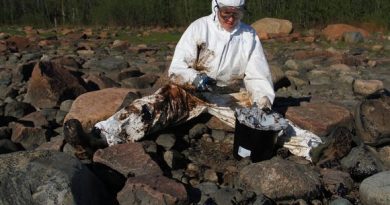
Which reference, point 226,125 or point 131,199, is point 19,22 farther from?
point 131,199

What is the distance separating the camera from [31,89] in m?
6.58

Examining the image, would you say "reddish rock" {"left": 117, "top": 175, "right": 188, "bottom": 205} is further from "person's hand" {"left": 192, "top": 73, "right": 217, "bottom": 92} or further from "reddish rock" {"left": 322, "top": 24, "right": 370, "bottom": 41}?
"reddish rock" {"left": 322, "top": 24, "right": 370, "bottom": 41}

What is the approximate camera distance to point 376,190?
3.75 meters

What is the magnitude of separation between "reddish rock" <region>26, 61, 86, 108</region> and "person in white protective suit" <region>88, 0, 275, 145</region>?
194cm

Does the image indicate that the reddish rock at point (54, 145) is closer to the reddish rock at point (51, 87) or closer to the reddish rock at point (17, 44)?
the reddish rock at point (51, 87)

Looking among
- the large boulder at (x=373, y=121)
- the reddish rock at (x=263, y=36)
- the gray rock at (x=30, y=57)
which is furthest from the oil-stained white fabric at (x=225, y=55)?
the reddish rock at (x=263, y=36)

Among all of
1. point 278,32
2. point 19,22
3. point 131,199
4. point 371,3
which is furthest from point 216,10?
point 19,22

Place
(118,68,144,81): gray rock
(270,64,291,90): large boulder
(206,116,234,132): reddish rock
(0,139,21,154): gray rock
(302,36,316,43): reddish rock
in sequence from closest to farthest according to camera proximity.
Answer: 1. (0,139,21,154): gray rock
2. (206,116,234,132): reddish rock
3. (270,64,291,90): large boulder
4. (118,68,144,81): gray rock
5. (302,36,316,43): reddish rock

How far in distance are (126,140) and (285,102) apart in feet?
7.71

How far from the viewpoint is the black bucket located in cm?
454

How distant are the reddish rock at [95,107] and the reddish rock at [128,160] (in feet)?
3.01

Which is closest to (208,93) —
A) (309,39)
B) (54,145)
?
(54,145)

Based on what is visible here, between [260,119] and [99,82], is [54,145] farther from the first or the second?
[99,82]

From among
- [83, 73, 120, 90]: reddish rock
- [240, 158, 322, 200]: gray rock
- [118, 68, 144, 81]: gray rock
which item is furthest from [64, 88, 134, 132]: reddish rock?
[118, 68, 144, 81]: gray rock
